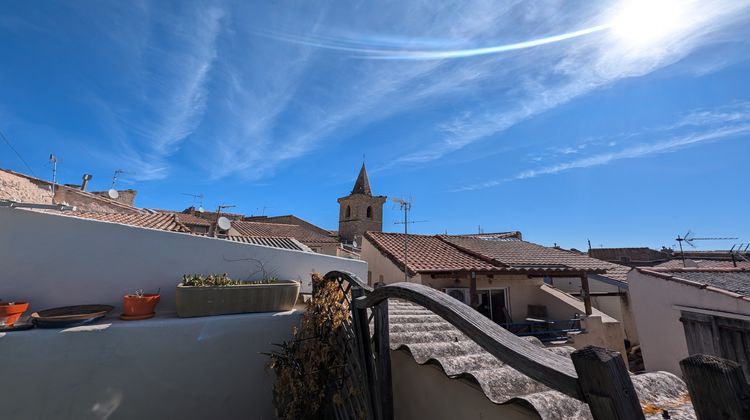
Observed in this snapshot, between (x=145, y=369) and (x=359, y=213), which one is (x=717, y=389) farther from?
(x=359, y=213)

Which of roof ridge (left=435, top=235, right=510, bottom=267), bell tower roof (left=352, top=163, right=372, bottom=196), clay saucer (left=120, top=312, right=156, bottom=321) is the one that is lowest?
clay saucer (left=120, top=312, right=156, bottom=321)

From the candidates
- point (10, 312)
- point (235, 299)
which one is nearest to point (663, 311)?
point (235, 299)

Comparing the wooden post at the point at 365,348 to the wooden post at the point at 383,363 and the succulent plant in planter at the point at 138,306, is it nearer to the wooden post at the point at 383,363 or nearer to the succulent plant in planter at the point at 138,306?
the wooden post at the point at 383,363

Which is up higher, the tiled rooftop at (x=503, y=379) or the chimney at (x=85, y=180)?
the chimney at (x=85, y=180)

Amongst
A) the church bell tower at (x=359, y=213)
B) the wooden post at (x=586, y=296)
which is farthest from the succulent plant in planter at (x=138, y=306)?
the church bell tower at (x=359, y=213)

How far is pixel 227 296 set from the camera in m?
5.02

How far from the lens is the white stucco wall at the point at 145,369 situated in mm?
3672

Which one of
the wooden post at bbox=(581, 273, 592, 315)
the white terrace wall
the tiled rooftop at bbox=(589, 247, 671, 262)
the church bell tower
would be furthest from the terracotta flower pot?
the tiled rooftop at bbox=(589, 247, 671, 262)

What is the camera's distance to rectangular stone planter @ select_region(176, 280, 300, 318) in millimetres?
4699

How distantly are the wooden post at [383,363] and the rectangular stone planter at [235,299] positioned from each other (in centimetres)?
311

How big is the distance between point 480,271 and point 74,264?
11202 millimetres

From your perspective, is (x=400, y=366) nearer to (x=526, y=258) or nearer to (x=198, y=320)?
(x=198, y=320)

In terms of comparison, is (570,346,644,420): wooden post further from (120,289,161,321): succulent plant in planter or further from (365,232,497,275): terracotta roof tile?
(365,232,497,275): terracotta roof tile

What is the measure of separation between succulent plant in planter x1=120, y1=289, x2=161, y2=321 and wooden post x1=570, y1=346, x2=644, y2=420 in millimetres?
5548
